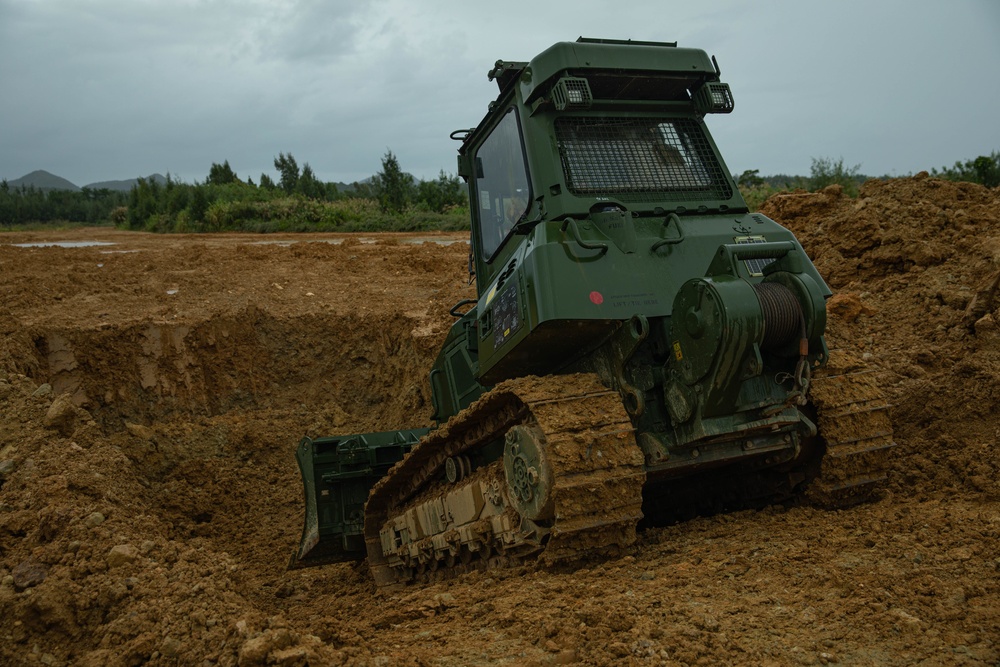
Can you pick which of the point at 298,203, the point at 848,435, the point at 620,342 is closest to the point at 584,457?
the point at 620,342

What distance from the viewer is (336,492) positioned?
716 cm

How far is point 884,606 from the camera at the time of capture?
11.1 feet

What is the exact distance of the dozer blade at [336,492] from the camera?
7047 millimetres

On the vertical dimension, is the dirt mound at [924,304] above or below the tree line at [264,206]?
below

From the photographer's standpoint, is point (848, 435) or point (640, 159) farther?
point (640, 159)

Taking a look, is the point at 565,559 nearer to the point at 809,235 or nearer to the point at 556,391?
the point at 556,391

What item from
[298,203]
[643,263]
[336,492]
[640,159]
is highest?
[298,203]

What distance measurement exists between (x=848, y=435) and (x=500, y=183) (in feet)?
8.53

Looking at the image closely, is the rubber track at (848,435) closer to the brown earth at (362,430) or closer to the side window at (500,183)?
the brown earth at (362,430)

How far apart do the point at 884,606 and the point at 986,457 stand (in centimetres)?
234

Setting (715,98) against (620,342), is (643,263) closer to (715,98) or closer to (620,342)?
(620,342)

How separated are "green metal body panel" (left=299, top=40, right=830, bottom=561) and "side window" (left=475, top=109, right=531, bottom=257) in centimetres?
2

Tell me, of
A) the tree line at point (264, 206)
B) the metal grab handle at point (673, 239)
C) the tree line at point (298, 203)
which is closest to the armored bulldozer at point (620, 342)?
the metal grab handle at point (673, 239)

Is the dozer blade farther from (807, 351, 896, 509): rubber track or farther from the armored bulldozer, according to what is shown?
(807, 351, 896, 509): rubber track
